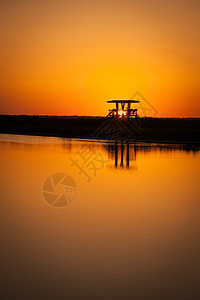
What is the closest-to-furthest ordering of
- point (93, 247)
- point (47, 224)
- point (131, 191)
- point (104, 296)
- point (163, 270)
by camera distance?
point (104, 296)
point (163, 270)
point (93, 247)
point (47, 224)
point (131, 191)

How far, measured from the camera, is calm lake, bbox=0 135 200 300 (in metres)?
9.24

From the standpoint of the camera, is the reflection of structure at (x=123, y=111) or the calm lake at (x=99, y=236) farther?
the reflection of structure at (x=123, y=111)

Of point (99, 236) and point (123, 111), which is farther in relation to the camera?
point (123, 111)

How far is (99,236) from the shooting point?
12680 mm

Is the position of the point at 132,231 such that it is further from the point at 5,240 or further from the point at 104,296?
the point at 104,296

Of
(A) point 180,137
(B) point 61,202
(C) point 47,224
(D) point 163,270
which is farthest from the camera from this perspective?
(A) point 180,137

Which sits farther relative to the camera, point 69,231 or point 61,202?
point 61,202

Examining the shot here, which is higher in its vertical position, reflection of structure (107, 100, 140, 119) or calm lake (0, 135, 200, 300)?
reflection of structure (107, 100, 140, 119)

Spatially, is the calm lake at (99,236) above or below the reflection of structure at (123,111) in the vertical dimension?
below

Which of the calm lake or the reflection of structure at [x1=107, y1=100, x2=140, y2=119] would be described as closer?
the calm lake

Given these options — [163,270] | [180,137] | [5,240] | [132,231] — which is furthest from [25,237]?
[180,137]

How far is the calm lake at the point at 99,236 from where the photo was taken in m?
9.24

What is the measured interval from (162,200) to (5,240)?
7769 mm

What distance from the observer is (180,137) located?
194 feet
